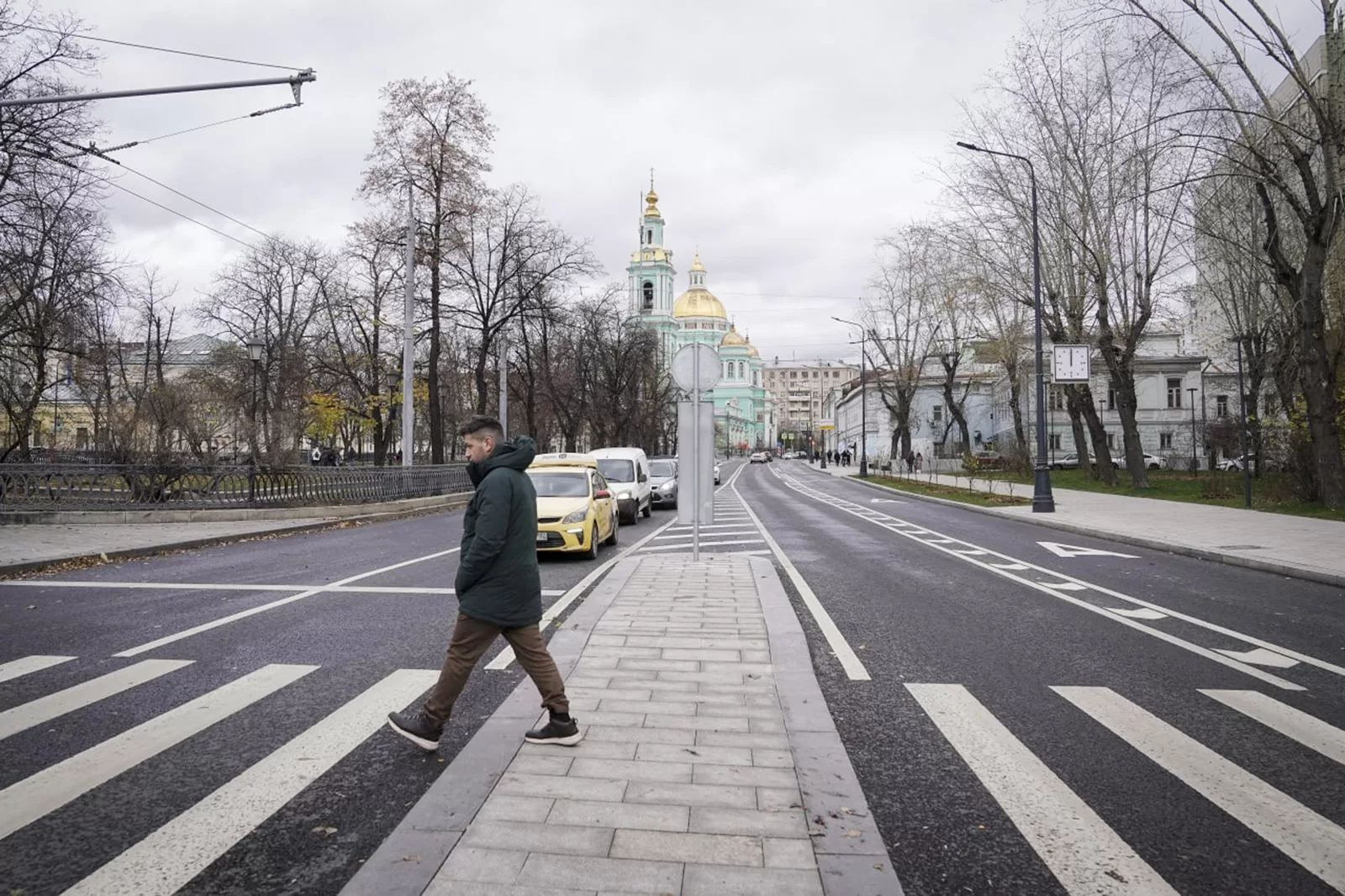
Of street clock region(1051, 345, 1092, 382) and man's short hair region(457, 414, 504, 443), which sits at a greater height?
street clock region(1051, 345, 1092, 382)

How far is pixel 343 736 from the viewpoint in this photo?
15.2ft

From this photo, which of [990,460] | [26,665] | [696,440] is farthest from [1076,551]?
[990,460]

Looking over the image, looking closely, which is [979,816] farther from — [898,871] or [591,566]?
[591,566]

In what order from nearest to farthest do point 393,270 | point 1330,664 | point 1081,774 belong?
point 1081,774 < point 1330,664 < point 393,270

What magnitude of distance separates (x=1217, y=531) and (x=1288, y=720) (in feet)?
44.7

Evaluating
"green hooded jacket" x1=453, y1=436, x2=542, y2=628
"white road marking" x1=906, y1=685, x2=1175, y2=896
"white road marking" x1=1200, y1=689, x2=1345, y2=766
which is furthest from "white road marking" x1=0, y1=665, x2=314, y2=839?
"white road marking" x1=1200, y1=689, x2=1345, y2=766

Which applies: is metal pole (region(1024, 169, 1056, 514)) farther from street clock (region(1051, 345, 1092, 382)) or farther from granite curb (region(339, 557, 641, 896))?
granite curb (region(339, 557, 641, 896))

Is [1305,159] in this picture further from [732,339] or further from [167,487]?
[732,339]

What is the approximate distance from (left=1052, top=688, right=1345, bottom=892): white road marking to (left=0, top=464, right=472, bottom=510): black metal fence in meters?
15.1

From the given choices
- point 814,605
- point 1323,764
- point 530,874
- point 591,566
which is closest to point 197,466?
point 591,566

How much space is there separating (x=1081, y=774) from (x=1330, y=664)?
12.5 ft

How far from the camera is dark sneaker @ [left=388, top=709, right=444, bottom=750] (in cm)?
432

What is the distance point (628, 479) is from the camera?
21812 millimetres

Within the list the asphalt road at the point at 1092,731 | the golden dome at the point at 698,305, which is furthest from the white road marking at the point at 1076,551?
the golden dome at the point at 698,305
